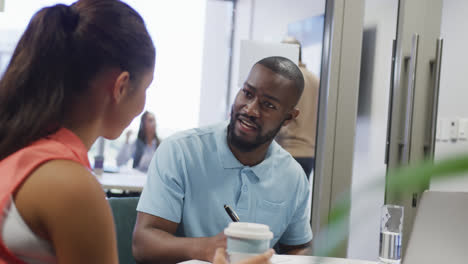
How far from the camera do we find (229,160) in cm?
172

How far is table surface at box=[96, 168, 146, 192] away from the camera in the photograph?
7.12 ft

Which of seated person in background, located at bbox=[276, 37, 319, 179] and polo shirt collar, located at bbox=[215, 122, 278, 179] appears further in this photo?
seated person in background, located at bbox=[276, 37, 319, 179]

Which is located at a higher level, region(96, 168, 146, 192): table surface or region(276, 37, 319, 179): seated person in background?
region(276, 37, 319, 179): seated person in background

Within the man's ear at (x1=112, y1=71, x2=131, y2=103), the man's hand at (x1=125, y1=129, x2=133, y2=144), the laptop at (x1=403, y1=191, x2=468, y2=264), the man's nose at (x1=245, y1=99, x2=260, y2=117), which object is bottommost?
the laptop at (x1=403, y1=191, x2=468, y2=264)

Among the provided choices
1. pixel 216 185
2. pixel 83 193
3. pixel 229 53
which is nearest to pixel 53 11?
pixel 83 193

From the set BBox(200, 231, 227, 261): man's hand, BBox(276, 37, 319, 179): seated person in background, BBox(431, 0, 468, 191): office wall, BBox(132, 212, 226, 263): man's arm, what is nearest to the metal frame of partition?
BBox(276, 37, 319, 179): seated person in background

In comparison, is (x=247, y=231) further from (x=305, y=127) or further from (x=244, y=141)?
(x=305, y=127)

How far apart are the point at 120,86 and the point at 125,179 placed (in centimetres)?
150

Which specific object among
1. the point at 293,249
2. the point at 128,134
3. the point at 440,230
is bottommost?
the point at 293,249

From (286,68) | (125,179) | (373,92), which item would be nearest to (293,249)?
(286,68)

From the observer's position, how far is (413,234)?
127 centimetres

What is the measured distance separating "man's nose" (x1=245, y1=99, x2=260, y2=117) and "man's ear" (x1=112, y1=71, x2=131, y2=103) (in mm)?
961

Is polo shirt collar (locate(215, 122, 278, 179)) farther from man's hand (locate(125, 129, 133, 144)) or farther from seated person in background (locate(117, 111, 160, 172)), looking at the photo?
man's hand (locate(125, 129, 133, 144))

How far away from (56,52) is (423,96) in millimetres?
2043
